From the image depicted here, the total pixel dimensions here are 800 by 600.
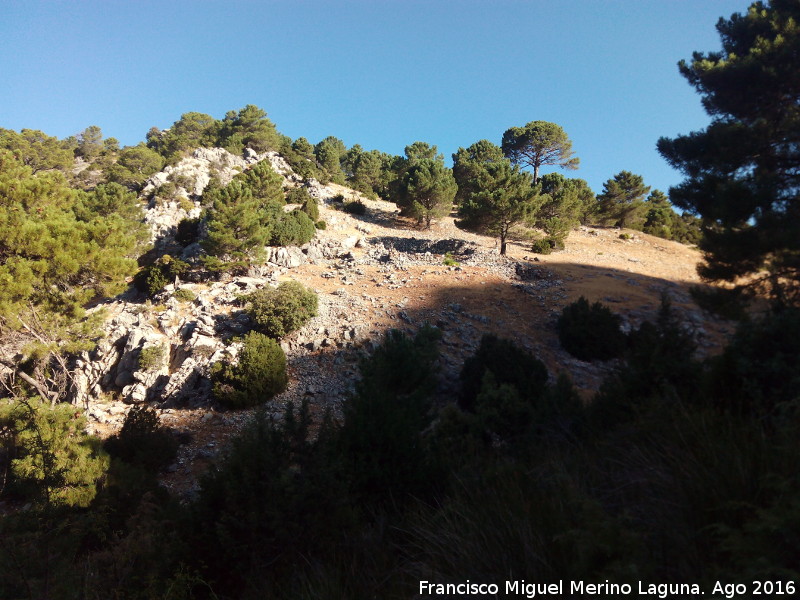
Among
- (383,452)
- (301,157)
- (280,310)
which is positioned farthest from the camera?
(301,157)

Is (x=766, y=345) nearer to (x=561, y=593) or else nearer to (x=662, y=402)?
(x=662, y=402)

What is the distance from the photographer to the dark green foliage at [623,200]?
37062 mm

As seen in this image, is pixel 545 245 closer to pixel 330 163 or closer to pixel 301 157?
pixel 330 163

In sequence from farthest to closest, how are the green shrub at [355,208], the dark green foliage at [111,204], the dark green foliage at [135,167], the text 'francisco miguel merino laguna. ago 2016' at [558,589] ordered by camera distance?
the dark green foliage at [135,167], the green shrub at [355,208], the dark green foliage at [111,204], the text 'francisco miguel merino laguna. ago 2016' at [558,589]

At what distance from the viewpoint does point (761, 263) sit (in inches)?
341

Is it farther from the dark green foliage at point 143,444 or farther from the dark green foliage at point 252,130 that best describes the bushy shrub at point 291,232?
the dark green foliage at point 252,130

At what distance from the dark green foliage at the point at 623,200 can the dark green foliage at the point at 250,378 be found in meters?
38.3

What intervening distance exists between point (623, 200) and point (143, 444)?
42918mm

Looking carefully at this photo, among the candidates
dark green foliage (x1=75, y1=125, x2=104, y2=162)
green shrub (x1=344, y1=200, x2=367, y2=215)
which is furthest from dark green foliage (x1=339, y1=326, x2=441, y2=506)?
dark green foliage (x1=75, y1=125, x2=104, y2=162)

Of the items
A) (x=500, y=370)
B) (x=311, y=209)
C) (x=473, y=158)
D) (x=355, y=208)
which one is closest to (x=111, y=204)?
(x=311, y=209)

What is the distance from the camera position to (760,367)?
3.93 m

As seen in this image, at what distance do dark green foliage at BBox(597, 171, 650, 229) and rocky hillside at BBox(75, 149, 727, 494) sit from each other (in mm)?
11255

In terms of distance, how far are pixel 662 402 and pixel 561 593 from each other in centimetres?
294

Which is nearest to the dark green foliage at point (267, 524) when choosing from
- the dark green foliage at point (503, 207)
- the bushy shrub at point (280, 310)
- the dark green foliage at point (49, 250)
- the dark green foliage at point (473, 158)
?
the bushy shrub at point (280, 310)
